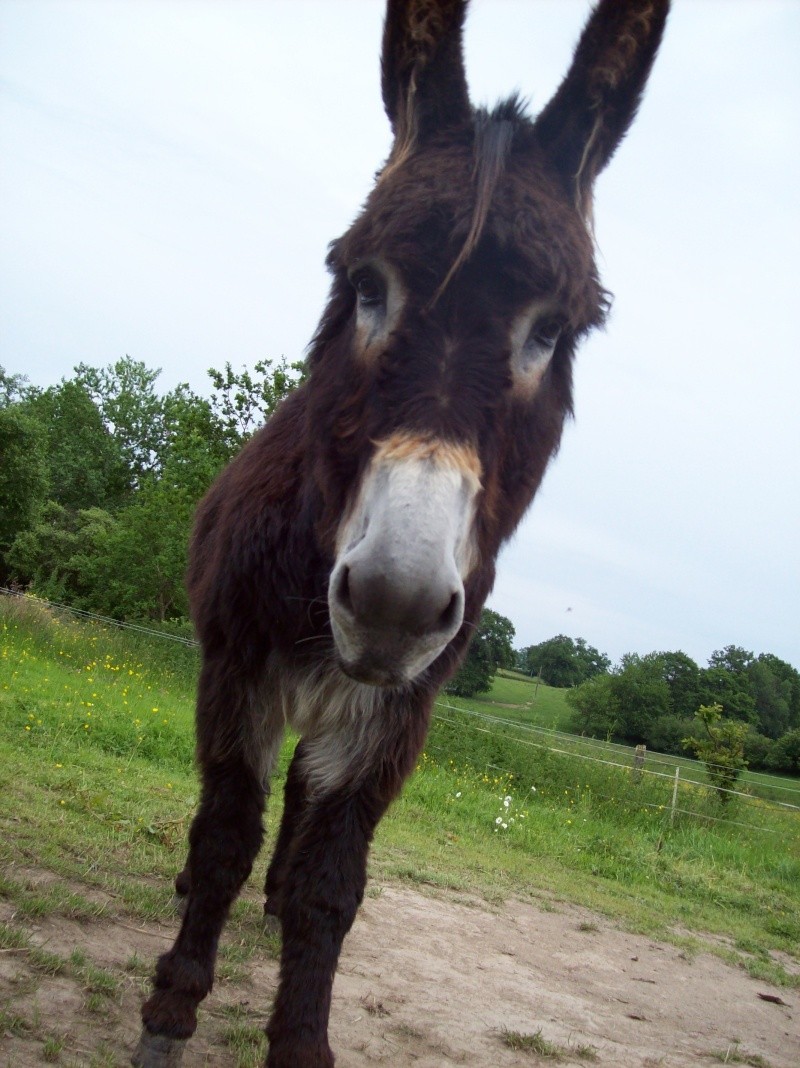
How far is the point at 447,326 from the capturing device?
188cm

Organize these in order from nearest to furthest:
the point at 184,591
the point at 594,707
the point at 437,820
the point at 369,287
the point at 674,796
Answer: the point at 369,287 < the point at 437,820 < the point at 674,796 < the point at 184,591 < the point at 594,707

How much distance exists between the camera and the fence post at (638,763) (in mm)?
10184

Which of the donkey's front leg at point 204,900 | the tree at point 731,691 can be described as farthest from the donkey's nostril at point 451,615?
the tree at point 731,691

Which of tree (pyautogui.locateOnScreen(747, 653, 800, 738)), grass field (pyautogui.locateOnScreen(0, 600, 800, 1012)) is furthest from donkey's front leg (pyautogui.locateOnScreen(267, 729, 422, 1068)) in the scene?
tree (pyautogui.locateOnScreen(747, 653, 800, 738))

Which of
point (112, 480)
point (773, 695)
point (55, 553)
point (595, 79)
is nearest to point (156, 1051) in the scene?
point (595, 79)

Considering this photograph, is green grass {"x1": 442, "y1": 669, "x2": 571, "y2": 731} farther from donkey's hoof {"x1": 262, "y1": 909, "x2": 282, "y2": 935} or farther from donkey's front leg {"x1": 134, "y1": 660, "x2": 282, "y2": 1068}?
donkey's front leg {"x1": 134, "y1": 660, "x2": 282, "y2": 1068}

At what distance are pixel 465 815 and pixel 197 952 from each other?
575 cm

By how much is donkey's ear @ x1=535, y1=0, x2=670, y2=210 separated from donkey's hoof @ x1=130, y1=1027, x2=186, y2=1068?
2.73 meters

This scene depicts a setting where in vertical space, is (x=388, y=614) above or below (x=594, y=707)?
above

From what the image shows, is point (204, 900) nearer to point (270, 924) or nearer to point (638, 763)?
point (270, 924)

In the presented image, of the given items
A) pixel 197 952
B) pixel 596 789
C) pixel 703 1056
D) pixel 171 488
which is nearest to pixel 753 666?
pixel 596 789

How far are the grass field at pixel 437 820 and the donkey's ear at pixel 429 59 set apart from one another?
291cm

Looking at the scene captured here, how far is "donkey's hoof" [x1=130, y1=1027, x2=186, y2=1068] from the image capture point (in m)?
2.19

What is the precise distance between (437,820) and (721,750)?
18.1 ft
